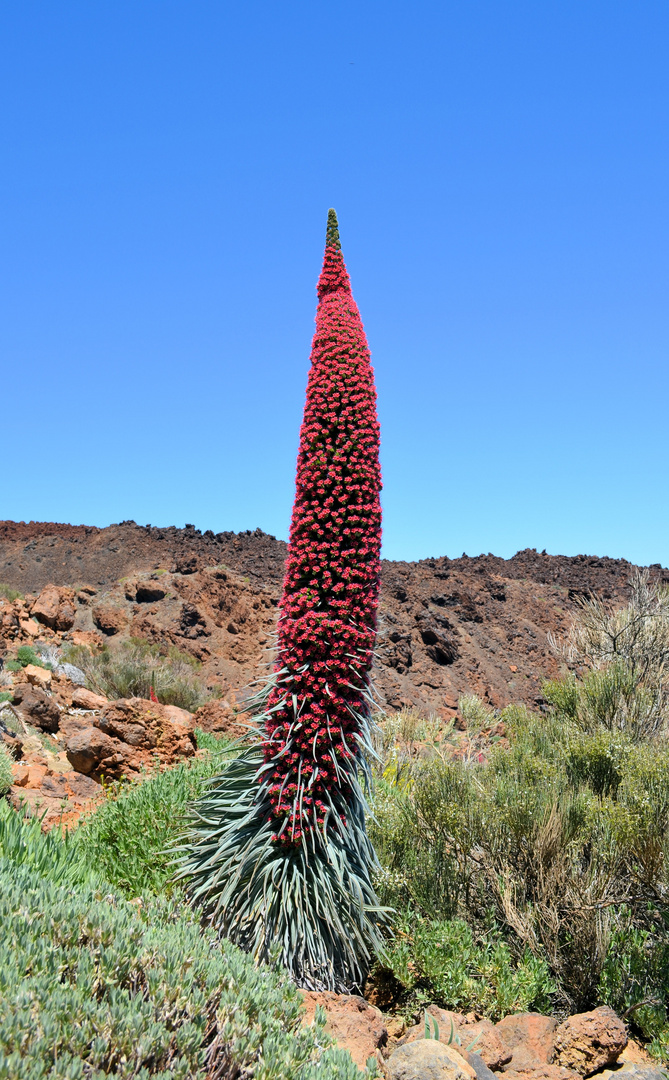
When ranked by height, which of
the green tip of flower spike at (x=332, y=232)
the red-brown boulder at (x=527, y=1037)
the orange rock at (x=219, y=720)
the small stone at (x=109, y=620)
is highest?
the green tip of flower spike at (x=332, y=232)

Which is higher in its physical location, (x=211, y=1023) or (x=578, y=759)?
(x=578, y=759)

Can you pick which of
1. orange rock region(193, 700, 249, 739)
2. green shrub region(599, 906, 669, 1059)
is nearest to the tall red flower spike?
green shrub region(599, 906, 669, 1059)

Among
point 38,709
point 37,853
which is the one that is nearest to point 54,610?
point 38,709

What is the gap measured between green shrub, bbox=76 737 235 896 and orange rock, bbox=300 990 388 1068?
1205 millimetres

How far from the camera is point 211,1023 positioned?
279 centimetres

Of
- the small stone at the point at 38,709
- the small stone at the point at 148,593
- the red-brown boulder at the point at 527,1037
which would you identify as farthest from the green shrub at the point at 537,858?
the small stone at the point at 148,593

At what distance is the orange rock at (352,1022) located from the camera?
3602 millimetres

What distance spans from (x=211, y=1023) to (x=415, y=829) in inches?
116

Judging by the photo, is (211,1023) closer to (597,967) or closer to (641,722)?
(597,967)

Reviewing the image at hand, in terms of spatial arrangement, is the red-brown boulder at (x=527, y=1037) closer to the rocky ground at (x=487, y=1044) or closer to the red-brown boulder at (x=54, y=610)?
the rocky ground at (x=487, y=1044)

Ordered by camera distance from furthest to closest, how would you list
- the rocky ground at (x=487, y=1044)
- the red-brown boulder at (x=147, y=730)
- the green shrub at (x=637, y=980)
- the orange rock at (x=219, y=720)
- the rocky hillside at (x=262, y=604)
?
the rocky hillside at (x=262, y=604) < the orange rock at (x=219, y=720) < the red-brown boulder at (x=147, y=730) < the green shrub at (x=637, y=980) < the rocky ground at (x=487, y=1044)

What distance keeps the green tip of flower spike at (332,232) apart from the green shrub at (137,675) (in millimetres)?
11039

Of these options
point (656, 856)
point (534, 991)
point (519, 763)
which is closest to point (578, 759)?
point (519, 763)

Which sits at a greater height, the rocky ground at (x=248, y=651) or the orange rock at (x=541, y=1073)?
the rocky ground at (x=248, y=651)
